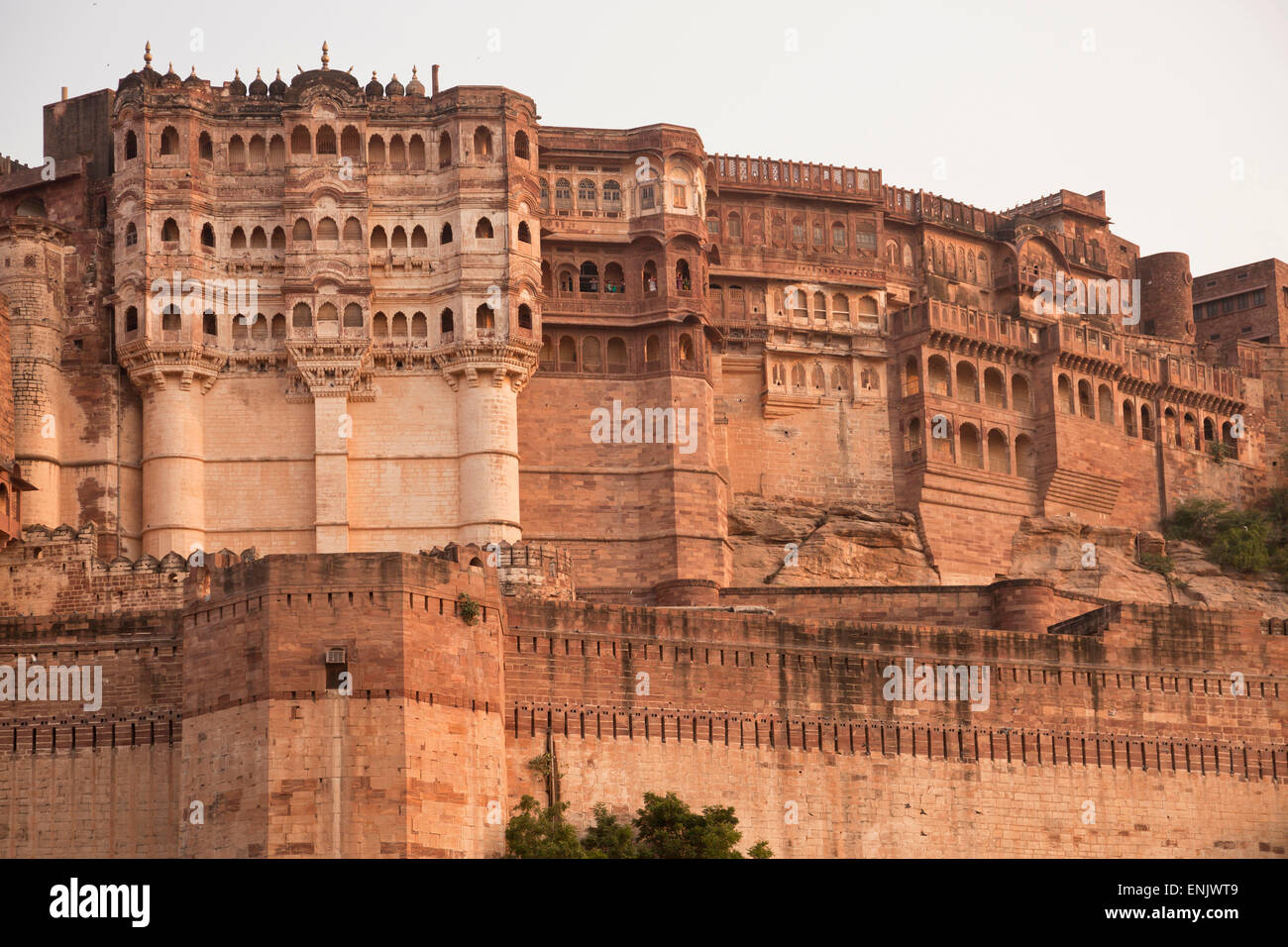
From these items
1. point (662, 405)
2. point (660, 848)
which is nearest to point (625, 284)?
point (662, 405)

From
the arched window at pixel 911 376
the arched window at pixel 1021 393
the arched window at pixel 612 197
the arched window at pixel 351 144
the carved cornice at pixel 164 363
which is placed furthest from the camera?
the arched window at pixel 1021 393

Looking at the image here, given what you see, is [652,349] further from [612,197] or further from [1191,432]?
[1191,432]

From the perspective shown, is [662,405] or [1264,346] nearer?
[662,405]

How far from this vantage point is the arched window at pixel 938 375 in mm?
78250

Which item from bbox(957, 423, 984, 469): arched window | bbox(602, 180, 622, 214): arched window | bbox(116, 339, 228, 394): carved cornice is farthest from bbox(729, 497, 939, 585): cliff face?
bbox(116, 339, 228, 394): carved cornice

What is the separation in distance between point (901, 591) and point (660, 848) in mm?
15962

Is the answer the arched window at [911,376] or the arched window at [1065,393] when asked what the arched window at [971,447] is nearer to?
the arched window at [911,376]

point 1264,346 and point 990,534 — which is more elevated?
point 1264,346

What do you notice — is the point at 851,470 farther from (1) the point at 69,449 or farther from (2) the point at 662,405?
(1) the point at 69,449

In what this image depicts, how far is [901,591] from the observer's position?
215 ft

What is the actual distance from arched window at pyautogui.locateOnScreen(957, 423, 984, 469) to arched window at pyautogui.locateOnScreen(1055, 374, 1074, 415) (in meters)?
3.45

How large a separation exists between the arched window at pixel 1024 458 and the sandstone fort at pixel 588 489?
0.55ft

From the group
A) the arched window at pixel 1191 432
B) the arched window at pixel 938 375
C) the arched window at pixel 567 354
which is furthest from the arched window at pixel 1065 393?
the arched window at pixel 567 354

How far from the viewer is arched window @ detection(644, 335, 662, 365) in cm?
7306
